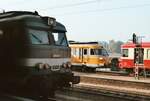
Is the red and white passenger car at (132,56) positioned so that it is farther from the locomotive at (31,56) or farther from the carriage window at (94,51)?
the locomotive at (31,56)

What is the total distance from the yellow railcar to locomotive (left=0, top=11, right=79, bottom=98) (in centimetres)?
2130

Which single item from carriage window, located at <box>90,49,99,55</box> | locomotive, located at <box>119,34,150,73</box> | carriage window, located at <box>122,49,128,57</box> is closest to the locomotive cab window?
locomotive, located at <box>119,34,150,73</box>

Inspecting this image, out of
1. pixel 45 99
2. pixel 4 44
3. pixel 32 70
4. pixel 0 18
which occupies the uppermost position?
pixel 0 18

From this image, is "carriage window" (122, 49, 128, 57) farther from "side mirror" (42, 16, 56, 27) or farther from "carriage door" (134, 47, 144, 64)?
"side mirror" (42, 16, 56, 27)

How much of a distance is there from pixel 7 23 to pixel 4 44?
70cm

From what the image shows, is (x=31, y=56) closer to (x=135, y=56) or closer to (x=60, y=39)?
(x=60, y=39)

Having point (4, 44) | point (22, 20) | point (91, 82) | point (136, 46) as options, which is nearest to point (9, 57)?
point (4, 44)

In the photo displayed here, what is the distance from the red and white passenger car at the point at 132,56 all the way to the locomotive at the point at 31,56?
60.6 ft

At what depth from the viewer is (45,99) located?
12.7 meters

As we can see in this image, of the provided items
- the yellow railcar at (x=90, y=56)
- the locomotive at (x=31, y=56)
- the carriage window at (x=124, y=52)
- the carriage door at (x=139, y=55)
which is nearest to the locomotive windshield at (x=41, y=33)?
the locomotive at (x=31, y=56)

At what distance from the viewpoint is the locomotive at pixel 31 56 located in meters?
11.7

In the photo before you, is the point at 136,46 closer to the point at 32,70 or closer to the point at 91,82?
the point at 91,82

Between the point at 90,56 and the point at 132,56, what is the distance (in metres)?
4.09

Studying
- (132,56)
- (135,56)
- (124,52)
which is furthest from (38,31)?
(124,52)
